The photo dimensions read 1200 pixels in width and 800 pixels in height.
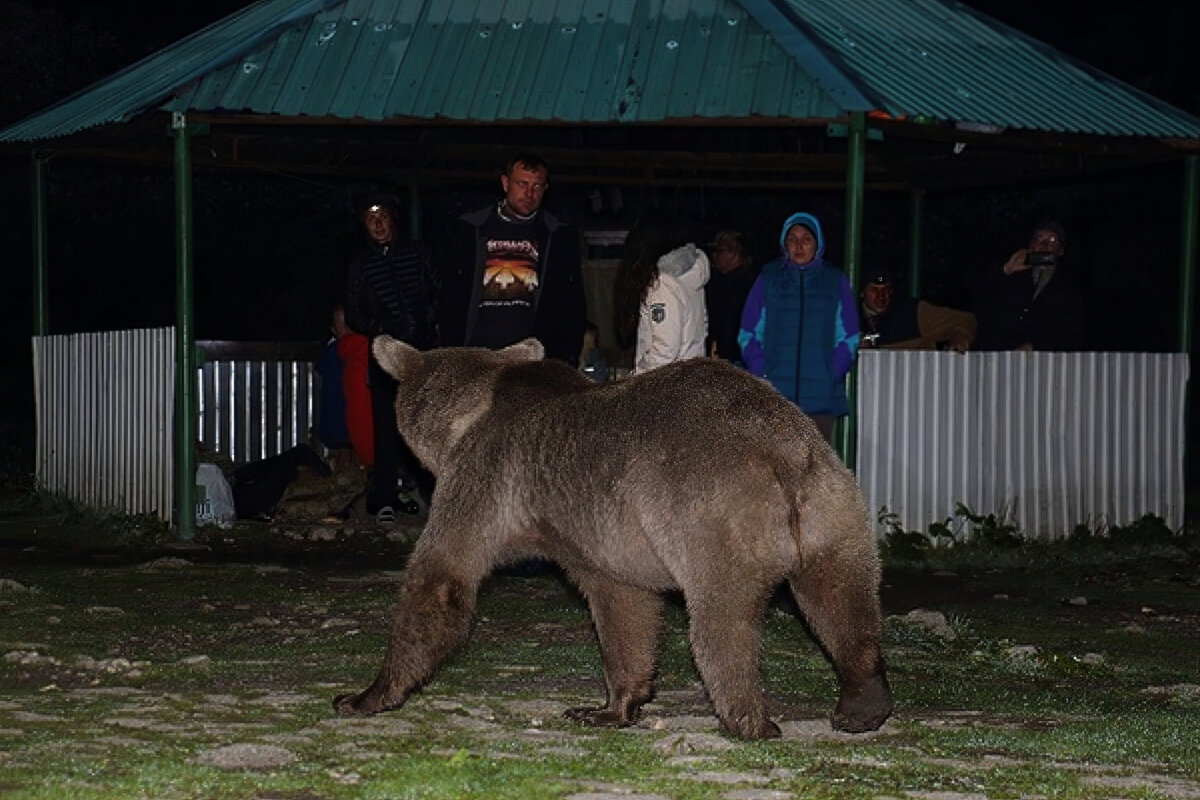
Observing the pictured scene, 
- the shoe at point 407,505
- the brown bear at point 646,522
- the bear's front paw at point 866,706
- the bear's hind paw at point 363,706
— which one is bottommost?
the shoe at point 407,505

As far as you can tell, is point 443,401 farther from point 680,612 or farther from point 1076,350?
point 1076,350

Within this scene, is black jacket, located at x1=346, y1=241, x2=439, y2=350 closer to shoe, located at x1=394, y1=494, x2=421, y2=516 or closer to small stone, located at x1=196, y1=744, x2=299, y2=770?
shoe, located at x1=394, y1=494, x2=421, y2=516

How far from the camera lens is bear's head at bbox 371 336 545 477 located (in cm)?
757

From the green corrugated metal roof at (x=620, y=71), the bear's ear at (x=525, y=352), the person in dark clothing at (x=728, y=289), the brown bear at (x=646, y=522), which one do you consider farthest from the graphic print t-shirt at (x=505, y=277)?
the person in dark clothing at (x=728, y=289)

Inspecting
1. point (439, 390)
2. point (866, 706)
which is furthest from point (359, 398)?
point (866, 706)

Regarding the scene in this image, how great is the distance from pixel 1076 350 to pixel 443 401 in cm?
778

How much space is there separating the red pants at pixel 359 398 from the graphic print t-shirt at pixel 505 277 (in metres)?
3.88

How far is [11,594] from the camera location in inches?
414

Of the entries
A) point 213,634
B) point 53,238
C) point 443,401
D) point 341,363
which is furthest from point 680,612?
point 53,238

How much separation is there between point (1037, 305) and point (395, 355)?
7.70 m

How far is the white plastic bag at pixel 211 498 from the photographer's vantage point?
46.5 feet

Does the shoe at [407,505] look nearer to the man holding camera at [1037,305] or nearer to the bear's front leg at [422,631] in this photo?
the man holding camera at [1037,305]

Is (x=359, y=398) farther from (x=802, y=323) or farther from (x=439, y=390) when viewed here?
(x=439, y=390)

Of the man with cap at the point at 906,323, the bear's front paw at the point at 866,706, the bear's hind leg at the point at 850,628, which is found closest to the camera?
the bear's hind leg at the point at 850,628
